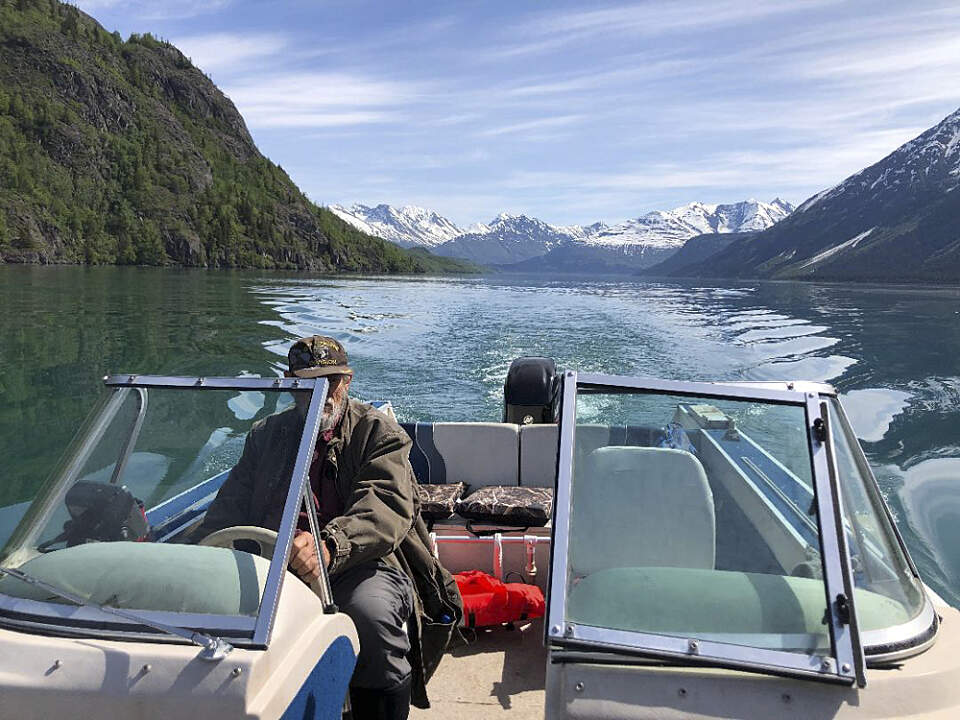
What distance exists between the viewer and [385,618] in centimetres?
296

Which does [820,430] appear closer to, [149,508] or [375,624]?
[375,624]

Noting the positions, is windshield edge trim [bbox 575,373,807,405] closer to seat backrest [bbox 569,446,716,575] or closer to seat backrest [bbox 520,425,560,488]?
seat backrest [bbox 569,446,716,575]

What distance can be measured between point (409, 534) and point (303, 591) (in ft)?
3.08

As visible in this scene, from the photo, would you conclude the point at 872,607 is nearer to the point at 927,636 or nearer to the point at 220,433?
the point at 927,636

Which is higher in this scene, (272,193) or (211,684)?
(272,193)

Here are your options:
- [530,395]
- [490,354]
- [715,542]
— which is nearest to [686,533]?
[715,542]

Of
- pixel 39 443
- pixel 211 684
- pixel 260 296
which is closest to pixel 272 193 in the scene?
pixel 260 296

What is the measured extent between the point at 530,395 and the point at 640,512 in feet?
17.5

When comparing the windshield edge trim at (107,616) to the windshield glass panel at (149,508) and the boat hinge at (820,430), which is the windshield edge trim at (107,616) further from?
the boat hinge at (820,430)

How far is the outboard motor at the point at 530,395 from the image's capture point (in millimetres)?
8031

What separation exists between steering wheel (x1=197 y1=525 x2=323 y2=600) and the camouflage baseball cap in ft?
2.71

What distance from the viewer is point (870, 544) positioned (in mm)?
2691

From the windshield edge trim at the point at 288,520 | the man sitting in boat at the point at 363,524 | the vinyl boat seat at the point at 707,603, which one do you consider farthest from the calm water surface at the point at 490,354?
the windshield edge trim at the point at 288,520

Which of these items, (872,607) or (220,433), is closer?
(872,607)
